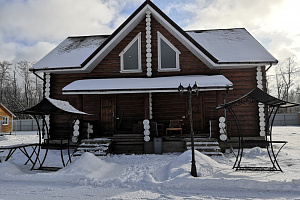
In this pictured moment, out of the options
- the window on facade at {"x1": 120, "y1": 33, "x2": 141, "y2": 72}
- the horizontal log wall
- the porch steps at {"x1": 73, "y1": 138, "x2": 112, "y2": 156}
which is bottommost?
the porch steps at {"x1": 73, "y1": 138, "x2": 112, "y2": 156}

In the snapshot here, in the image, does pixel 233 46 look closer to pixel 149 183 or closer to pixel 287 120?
pixel 149 183

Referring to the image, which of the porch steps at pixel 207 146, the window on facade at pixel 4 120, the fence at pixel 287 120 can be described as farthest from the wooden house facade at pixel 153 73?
the fence at pixel 287 120

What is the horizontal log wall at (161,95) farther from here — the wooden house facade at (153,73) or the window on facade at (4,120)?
the window on facade at (4,120)

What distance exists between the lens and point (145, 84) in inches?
380

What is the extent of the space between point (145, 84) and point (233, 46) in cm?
586

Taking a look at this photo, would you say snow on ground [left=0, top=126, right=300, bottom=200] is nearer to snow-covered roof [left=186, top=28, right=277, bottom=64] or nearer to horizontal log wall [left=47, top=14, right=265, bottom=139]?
horizontal log wall [left=47, top=14, right=265, bottom=139]

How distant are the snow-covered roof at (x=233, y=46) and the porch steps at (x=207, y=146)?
12.5 ft

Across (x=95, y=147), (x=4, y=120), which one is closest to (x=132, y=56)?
(x=95, y=147)

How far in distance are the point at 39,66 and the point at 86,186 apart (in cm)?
854

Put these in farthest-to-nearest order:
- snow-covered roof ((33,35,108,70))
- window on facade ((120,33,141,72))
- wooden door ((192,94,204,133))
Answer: snow-covered roof ((33,35,108,70)) < window on facade ((120,33,141,72)) < wooden door ((192,94,204,133))

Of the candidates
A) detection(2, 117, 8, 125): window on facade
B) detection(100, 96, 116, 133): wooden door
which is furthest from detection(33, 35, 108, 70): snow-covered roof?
detection(2, 117, 8, 125): window on facade

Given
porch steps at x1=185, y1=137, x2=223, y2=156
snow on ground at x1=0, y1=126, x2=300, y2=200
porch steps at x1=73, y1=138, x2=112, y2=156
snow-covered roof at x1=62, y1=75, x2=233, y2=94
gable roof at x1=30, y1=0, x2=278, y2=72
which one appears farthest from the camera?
gable roof at x1=30, y1=0, x2=278, y2=72

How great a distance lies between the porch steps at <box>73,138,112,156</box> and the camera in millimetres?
8477

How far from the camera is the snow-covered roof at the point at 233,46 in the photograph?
1042 cm
